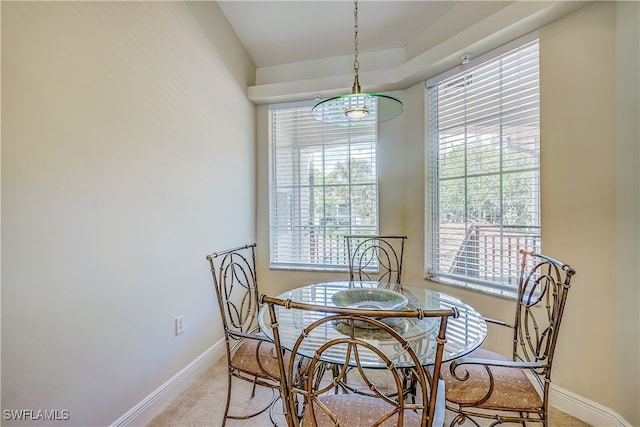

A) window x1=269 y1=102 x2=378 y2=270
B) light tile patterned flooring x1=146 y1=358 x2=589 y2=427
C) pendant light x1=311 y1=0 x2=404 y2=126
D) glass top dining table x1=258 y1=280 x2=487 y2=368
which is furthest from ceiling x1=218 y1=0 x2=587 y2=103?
light tile patterned flooring x1=146 y1=358 x2=589 y2=427

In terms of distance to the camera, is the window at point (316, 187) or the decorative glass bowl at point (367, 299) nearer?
the decorative glass bowl at point (367, 299)

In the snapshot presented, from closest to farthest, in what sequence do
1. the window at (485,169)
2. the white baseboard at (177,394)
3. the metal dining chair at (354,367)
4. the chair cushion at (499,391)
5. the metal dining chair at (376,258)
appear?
the metal dining chair at (354,367) < the chair cushion at (499,391) < the white baseboard at (177,394) < the window at (485,169) < the metal dining chair at (376,258)

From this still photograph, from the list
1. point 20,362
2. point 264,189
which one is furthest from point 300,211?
point 20,362

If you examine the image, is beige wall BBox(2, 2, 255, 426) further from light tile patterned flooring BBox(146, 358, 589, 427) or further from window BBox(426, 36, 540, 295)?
window BBox(426, 36, 540, 295)

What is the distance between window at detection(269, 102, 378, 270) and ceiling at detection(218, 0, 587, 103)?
13.7 inches

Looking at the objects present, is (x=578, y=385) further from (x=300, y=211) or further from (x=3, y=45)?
(x=3, y=45)

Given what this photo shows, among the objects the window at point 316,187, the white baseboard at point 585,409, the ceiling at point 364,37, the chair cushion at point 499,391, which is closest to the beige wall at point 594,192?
the white baseboard at point 585,409

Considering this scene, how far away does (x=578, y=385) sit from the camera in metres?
1.72

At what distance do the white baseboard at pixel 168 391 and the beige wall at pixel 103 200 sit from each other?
42mm

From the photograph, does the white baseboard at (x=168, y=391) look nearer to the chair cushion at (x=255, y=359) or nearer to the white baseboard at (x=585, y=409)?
the chair cushion at (x=255, y=359)

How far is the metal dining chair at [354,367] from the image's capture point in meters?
0.82

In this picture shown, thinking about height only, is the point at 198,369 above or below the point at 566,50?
below

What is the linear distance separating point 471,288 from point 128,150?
2.57 meters

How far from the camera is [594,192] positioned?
1.65 meters
